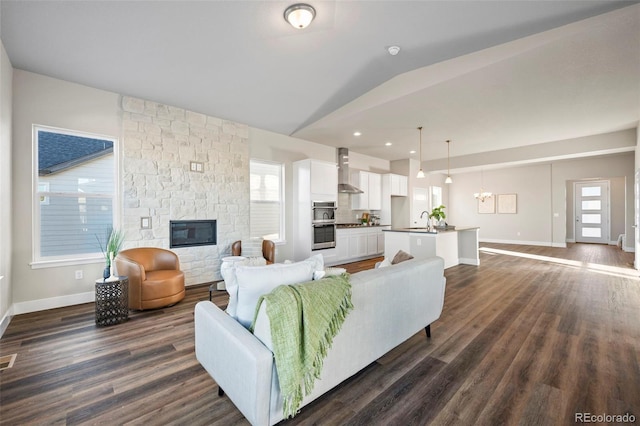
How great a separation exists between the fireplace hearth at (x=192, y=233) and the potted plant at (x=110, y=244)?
686 millimetres

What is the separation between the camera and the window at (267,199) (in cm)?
545

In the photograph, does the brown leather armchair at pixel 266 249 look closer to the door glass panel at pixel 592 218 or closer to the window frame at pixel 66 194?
the window frame at pixel 66 194

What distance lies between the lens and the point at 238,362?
1.45 metres

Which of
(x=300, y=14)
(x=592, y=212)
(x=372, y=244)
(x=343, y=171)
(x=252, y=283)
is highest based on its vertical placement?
(x=300, y=14)

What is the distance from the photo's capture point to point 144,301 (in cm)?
327

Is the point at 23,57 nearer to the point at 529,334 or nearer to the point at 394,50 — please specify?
the point at 394,50

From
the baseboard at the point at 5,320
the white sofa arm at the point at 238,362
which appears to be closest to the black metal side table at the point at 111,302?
the baseboard at the point at 5,320

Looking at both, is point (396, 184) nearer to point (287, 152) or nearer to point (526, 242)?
point (287, 152)

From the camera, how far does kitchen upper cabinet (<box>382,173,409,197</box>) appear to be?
7734 mm

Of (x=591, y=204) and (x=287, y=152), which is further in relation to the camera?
(x=591, y=204)

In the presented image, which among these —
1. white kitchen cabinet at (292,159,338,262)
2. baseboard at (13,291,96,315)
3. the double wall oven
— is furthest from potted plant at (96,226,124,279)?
the double wall oven

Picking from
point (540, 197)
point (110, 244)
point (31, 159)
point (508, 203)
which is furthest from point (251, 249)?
point (540, 197)

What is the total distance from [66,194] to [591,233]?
14619mm

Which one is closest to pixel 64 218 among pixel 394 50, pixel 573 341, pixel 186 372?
pixel 186 372
